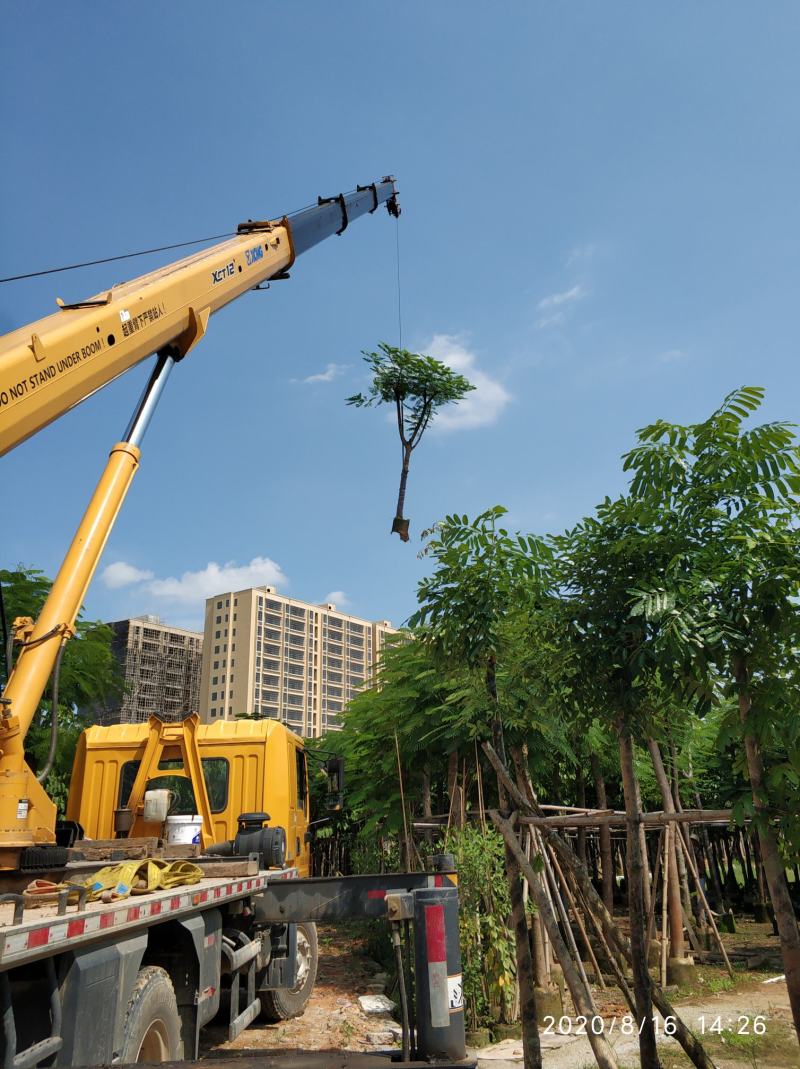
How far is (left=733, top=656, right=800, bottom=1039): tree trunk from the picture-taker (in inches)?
208

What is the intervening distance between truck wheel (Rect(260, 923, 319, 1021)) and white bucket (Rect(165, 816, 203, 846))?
1.94 meters

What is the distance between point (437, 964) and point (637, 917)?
7.61ft

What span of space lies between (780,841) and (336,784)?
233 inches

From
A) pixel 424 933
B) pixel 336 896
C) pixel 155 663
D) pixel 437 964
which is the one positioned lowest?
pixel 437 964

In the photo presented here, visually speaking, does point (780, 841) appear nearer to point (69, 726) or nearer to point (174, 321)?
point (174, 321)

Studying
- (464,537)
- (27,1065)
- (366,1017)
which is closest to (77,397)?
(464,537)

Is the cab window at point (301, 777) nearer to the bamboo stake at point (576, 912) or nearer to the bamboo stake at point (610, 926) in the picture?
the bamboo stake at point (610, 926)

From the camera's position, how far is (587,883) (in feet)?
23.7

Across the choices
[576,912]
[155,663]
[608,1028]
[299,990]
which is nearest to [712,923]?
[576,912]

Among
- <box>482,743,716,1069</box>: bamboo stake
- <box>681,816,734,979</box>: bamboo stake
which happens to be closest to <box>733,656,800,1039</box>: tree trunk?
<box>482,743,716,1069</box>: bamboo stake

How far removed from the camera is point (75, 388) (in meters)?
6.24

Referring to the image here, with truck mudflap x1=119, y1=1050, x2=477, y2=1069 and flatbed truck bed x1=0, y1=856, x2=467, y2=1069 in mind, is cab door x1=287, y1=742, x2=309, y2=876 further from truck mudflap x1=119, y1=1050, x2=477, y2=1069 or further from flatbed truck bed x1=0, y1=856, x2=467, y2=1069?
truck mudflap x1=119, y1=1050, x2=477, y2=1069

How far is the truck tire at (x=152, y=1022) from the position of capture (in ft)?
14.6

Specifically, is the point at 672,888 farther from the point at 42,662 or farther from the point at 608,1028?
the point at 42,662
